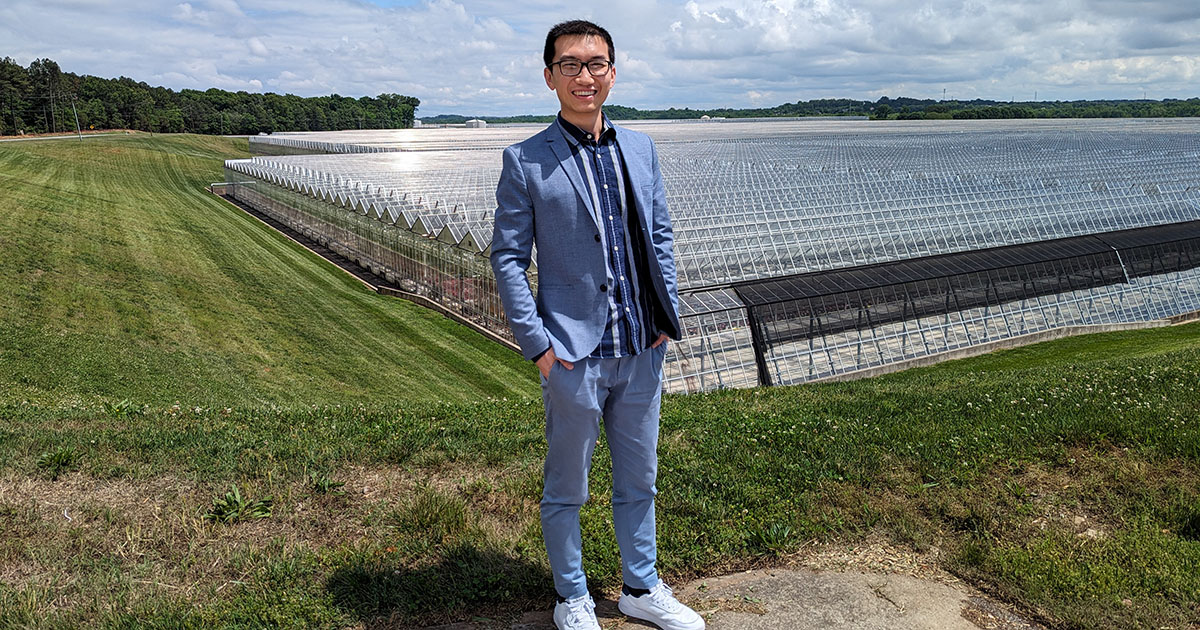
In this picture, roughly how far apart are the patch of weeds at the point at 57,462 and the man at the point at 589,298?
357 cm

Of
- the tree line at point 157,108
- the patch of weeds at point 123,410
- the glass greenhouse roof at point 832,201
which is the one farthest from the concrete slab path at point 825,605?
the tree line at point 157,108

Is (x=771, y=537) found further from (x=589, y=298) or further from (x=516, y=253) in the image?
(x=516, y=253)

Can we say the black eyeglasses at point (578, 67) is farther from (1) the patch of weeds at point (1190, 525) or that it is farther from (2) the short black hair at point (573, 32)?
(1) the patch of weeds at point (1190, 525)

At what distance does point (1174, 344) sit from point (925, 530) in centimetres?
2130

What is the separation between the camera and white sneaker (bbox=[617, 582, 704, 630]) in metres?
4.14

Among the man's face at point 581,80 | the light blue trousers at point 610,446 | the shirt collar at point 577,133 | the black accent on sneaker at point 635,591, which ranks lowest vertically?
the black accent on sneaker at point 635,591

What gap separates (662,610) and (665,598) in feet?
0.24

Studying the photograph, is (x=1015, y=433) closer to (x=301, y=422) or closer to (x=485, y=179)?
(x=301, y=422)

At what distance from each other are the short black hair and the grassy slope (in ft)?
31.8

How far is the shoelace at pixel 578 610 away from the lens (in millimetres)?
4141

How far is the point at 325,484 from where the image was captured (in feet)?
18.3

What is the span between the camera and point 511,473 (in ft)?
19.9

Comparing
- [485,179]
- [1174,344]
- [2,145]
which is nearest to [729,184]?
[485,179]

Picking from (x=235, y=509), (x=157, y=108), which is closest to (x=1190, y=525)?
(x=235, y=509)
